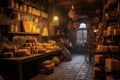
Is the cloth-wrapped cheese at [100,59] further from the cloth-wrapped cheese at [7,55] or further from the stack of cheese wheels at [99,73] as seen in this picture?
the cloth-wrapped cheese at [7,55]

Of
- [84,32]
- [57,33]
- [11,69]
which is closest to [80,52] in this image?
[84,32]

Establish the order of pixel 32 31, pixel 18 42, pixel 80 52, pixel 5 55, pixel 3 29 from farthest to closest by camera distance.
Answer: pixel 80 52, pixel 32 31, pixel 18 42, pixel 3 29, pixel 5 55

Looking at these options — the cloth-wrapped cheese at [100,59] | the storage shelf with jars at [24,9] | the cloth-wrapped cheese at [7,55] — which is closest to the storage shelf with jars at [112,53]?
the cloth-wrapped cheese at [100,59]

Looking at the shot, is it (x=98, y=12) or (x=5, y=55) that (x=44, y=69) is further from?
(x=98, y=12)

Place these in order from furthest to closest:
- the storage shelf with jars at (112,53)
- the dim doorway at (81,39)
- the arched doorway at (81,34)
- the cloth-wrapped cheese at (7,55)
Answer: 1. the arched doorway at (81,34)
2. the dim doorway at (81,39)
3. the cloth-wrapped cheese at (7,55)
4. the storage shelf with jars at (112,53)

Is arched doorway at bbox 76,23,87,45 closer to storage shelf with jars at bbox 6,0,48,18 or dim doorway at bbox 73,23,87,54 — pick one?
dim doorway at bbox 73,23,87,54

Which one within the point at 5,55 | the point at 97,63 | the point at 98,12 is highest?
the point at 98,12

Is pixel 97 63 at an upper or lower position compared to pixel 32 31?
lower

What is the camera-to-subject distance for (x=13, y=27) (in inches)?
185

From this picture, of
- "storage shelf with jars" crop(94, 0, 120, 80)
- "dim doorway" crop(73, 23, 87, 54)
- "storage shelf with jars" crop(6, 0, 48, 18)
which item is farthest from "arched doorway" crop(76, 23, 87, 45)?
"storage shelf with jars" crop(94, 0, 120, 80)

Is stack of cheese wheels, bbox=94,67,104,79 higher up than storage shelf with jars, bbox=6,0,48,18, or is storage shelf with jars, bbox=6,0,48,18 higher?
storage shelf with jars, bbox=6,0,48,18

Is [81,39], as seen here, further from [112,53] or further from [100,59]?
[112,53]

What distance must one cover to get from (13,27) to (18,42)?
2.32 ft

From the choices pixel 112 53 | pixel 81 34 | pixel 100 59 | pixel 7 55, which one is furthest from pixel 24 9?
pixel 81 34
